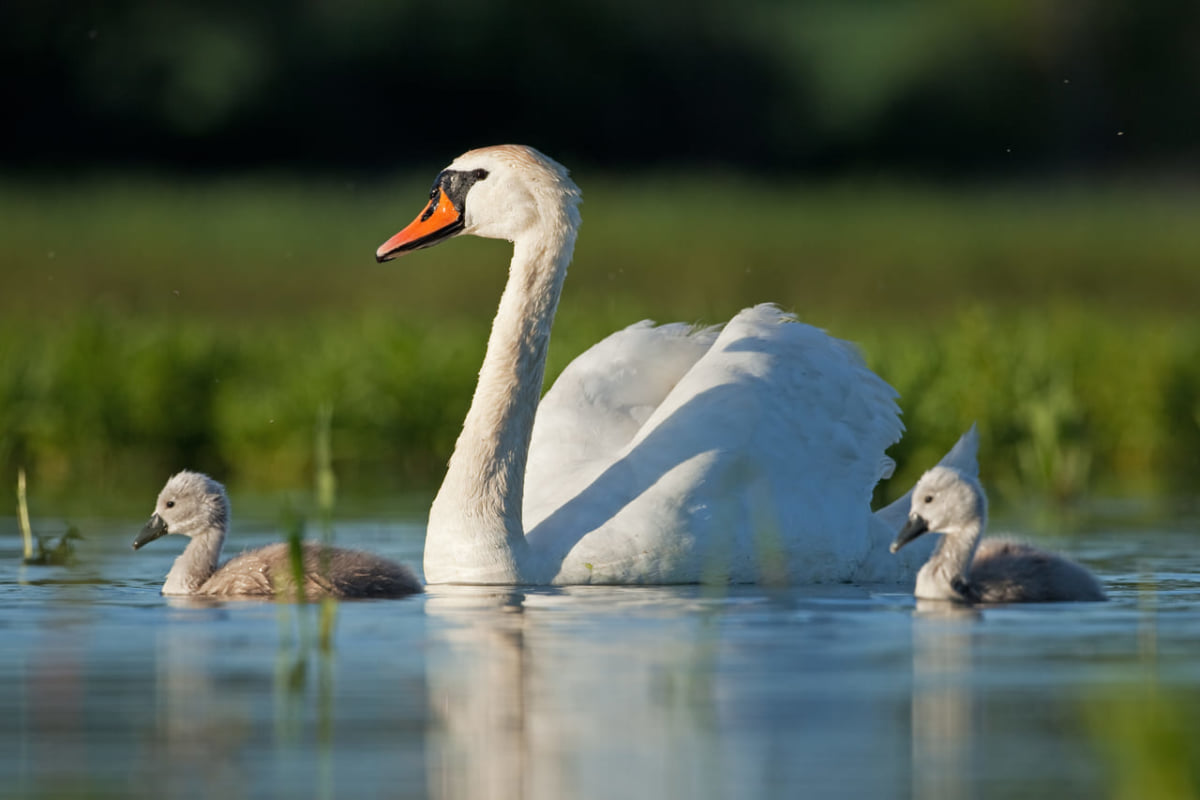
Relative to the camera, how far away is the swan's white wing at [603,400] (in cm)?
927

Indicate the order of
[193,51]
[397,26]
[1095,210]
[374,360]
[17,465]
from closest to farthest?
[17,465] < [374,360] < [1095,210] < [193,51] < [397,26]

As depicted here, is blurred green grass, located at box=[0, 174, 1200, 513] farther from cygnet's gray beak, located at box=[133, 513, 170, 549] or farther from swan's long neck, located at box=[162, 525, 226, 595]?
swan's long neck, located at box=[162, 525, 226, 595]

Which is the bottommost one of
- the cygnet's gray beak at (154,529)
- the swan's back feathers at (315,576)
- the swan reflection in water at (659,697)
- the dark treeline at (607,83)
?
the swan reflection in water at (659,697)

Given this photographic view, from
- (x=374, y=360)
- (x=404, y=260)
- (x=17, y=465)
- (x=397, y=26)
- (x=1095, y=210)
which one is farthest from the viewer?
(x=397, y=26)

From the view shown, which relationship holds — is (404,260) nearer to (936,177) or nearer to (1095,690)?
(936,177)

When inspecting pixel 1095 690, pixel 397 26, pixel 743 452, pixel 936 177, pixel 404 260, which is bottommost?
pixel 1095 690

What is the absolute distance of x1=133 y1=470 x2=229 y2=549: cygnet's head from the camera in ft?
28.0

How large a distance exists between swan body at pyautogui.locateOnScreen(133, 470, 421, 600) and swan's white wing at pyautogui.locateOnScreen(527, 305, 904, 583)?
2.12 ft

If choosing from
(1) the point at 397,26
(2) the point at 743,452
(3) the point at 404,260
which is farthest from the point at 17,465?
(1) the point at 397,26

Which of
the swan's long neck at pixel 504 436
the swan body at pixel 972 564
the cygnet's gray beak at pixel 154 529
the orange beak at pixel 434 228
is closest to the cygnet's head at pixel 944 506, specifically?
the swan body at pixel 972 564

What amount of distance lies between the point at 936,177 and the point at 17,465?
31.1 meters

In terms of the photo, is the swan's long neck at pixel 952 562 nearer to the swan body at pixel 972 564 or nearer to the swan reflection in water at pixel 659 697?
the swan body at pixel 972 564

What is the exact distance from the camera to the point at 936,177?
43.2 metres

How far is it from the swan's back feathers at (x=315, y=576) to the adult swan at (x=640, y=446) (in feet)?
1.37
